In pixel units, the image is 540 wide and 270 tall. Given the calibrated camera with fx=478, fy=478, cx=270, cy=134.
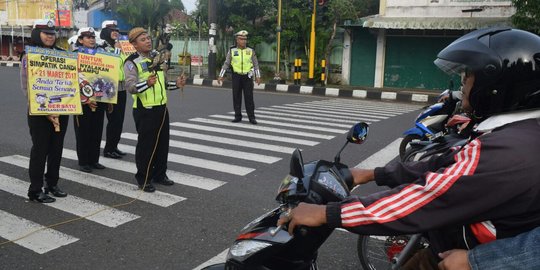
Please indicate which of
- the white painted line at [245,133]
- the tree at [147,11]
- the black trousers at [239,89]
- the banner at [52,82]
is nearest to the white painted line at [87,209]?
the banner at [52,82]

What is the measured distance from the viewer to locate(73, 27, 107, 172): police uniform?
5.91 meters

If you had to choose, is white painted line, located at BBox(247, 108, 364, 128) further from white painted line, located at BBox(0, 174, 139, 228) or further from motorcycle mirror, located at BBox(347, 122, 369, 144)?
motorcycle mirror, located at BBox(347, 122, 369, 144)

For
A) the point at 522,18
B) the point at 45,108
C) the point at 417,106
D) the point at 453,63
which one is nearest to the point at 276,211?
the point at 453,63

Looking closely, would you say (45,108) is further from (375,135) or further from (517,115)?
(375,135)

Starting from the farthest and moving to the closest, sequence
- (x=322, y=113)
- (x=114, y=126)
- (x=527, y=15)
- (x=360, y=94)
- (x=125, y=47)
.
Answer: (x=360, y=94) → (x=527, y=15) → (x=322, y=113) → (x=125, y=47) → (x=114, y=126)

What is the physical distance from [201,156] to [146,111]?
1781 millimetres

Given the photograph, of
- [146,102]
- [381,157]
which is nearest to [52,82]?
[146,102]

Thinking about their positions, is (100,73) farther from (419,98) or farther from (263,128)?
(419,98)

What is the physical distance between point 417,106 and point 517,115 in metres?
13.0

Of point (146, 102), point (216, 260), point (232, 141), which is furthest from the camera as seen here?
point (232, 141)

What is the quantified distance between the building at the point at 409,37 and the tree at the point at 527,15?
1900 millimetres

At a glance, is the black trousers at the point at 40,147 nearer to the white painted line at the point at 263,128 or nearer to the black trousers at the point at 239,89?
the white painted line at the point at 263,128

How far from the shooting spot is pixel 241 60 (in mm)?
9625

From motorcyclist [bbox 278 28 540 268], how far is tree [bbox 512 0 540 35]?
Answer: 1338cm
